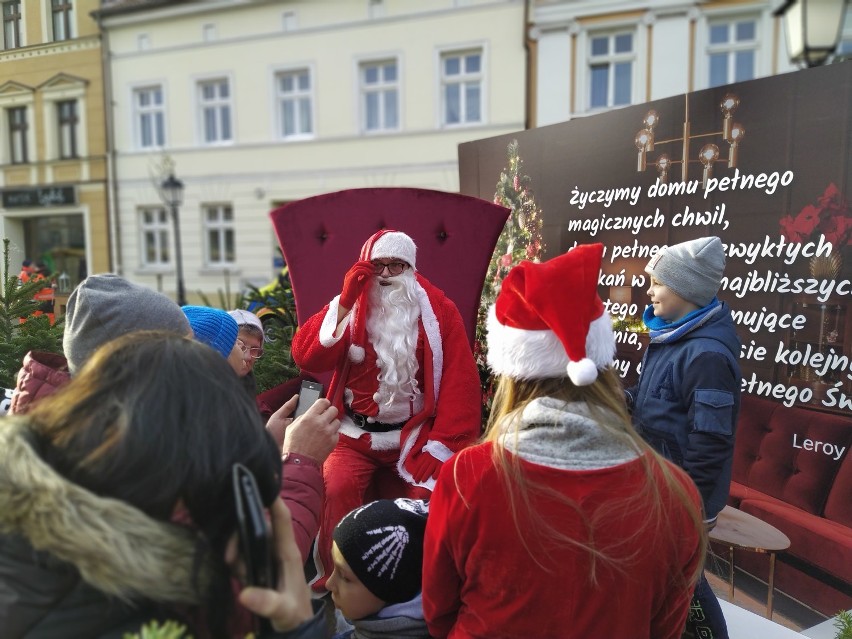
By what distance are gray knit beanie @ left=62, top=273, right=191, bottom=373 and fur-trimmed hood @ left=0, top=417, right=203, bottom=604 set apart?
60 cm

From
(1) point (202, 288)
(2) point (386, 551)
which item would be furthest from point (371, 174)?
(2) point (386, 551)

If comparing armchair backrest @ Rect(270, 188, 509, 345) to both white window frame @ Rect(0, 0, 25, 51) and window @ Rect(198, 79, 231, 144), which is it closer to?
white window frame @ Rect(0, 0, 25, 51)

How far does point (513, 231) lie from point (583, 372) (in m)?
2.40

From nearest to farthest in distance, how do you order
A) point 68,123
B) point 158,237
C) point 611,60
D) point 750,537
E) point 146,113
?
point 750,537 < point 68,123 < point 611,60 < point 146,113 < point 158,237

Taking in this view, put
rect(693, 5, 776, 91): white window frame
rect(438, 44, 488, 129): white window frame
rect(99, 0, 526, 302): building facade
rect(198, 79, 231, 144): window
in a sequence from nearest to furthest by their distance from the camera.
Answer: rect(693, 5, 776, 91): white window frame < rect(438, 44, 488, 129): white window frame < rect(99, 0, 526, 302): building facade < rect(198, 79, 231, 144): window

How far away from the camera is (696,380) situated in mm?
1896

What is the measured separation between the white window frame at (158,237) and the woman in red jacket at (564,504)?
48.7ft

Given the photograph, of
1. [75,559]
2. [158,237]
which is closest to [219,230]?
[158,237]

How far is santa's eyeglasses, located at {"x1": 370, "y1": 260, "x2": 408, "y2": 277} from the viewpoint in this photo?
238 centimetres

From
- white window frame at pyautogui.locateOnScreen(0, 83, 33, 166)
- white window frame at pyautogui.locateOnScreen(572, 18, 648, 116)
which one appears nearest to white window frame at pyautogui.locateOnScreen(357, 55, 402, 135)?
white window frame at pyautogui.locateOnScreen(572, 18, 648, 116)

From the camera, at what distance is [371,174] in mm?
12656

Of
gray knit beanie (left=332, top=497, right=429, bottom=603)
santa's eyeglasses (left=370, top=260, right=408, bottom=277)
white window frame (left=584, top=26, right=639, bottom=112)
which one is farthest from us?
white window frame (left=584, top=26, right=639, bottom=112)

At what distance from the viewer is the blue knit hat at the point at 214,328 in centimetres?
188

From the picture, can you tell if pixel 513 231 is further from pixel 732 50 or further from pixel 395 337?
pixel 732 50
